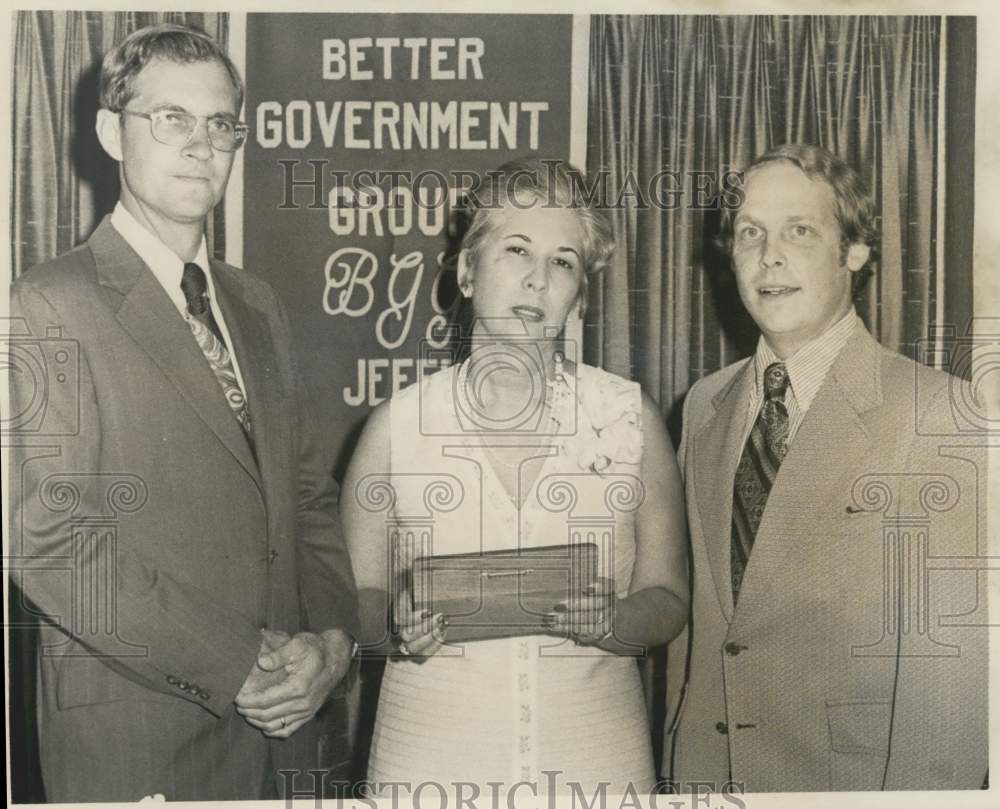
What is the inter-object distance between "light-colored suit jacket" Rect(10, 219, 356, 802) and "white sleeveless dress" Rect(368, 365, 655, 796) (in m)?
0.25

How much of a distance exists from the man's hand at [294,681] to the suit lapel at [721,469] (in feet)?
2.91

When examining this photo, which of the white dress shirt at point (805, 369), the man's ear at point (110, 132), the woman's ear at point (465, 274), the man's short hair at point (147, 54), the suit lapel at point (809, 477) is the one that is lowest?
the suit lapel at point (809, 477)

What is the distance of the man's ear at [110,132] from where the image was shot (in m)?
3.04

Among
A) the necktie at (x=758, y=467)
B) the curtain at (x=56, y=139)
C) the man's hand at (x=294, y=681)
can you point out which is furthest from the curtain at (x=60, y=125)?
the necktie at (x=758, y=467)

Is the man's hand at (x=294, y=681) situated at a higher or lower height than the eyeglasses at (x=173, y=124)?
lower

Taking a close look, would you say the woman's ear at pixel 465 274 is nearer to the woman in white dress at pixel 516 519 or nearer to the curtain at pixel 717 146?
the woman in white dress at pixel 516 519

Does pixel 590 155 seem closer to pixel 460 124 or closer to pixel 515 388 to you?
pixel 460 124

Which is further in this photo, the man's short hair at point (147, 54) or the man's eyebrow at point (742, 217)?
the man's eyebrow at point (742, 217)

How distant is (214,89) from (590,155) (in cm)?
88

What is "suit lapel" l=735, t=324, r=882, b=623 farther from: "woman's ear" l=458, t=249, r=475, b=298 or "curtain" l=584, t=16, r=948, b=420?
"woman's ear" l=458, t=249, r=475, b=298

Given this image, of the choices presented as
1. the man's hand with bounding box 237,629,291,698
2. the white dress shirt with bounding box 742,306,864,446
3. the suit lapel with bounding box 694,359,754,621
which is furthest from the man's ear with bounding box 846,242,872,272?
the man's hand with bounding box 237,629,291,698

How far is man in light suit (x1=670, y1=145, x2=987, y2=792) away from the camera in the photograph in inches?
123

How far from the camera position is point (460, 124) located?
10.2ft

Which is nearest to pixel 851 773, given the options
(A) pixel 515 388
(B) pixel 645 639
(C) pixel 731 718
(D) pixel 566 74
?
(C) pixel 731 718
